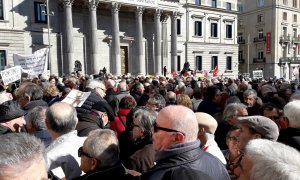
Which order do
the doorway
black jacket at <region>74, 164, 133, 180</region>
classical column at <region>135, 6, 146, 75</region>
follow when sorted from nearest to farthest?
black jacket at <region>74, 164, 133, 180</region>, classical column at <region>135, 6, 146, 75</region>, the doorway

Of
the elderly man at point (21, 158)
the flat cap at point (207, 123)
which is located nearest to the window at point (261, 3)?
the flat cap at point (207, 123)

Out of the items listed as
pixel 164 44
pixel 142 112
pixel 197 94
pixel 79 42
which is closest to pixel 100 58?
pixel 79 42

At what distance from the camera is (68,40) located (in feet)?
91.6

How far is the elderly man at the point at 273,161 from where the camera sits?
1.61 m

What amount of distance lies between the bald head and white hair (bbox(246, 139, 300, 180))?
0.73 m

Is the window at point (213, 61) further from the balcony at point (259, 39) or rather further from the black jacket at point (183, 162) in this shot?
the black jacket at point (183, 162)

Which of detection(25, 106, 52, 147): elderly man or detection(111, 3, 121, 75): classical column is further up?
detection(111, 3, 121, 75): classical column

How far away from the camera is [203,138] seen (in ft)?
12.1

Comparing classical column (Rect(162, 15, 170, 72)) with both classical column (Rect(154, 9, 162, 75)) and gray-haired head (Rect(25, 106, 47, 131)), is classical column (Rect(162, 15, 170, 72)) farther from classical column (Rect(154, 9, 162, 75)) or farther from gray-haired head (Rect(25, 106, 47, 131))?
gray-haired head (Rect(25, 106, 47, 131))

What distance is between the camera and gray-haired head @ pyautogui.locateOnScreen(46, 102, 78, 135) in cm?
346

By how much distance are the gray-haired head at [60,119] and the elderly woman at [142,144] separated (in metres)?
0.80

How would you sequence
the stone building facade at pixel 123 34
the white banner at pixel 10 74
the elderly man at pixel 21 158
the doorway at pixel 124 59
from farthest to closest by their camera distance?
the doorway at pixel 124 59 → the stone building facade at pixel 123 34 → the white banner at pixel 10 74 → the elderly man at pixel 21 158

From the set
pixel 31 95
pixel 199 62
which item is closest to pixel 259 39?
pixel 199 62

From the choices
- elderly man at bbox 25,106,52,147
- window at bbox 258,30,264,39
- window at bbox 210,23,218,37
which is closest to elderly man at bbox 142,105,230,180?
elderly man at bbox 25,106,52,147
